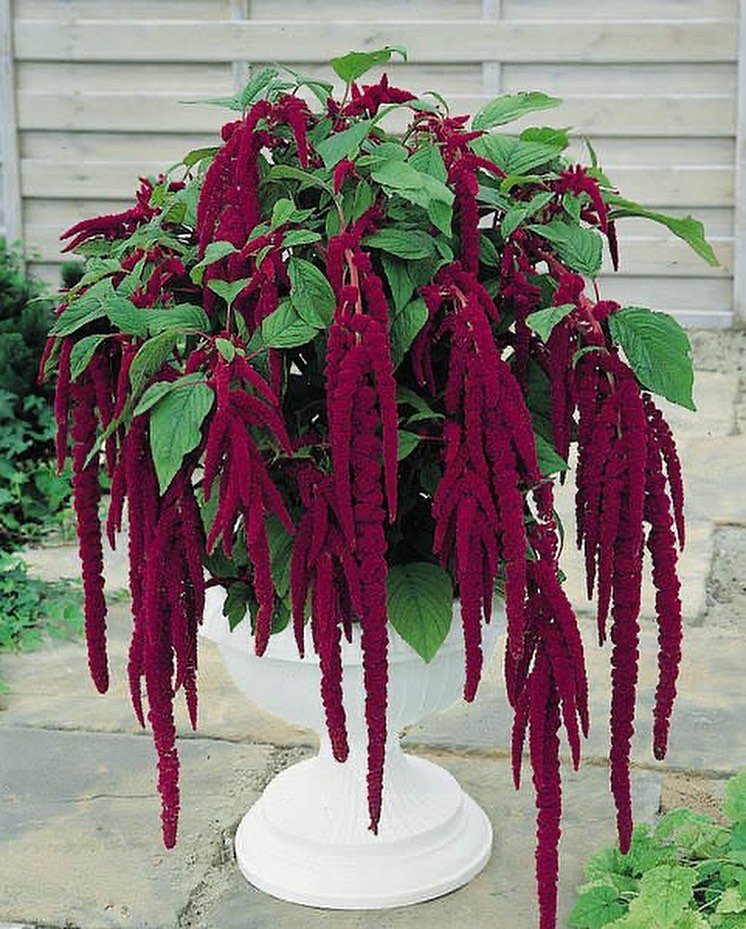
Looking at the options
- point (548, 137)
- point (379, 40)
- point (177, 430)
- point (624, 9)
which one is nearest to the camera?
point (177, 430)

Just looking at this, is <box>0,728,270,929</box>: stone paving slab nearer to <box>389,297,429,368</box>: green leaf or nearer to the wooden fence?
<box>389,297,429,368</box>: green leaf

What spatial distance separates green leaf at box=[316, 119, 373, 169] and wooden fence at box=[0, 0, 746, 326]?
13.3ft

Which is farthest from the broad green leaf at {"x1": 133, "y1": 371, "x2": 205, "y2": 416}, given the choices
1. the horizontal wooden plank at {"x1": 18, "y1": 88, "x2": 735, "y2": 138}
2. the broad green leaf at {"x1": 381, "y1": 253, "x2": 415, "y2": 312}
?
the horizontal wooden plank at {"x1": 18, "y1": 88, "x2": 735, "y2": 138}

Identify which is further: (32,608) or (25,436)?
(25,436)

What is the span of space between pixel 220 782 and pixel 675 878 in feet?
2.82

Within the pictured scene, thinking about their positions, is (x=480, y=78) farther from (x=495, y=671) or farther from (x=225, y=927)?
(x=225, y=927)

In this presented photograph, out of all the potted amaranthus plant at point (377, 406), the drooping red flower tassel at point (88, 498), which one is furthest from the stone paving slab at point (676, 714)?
the drooping red flower tassel at point (88, 498)

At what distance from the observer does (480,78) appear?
5.83m

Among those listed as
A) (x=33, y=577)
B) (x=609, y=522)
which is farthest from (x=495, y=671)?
(x=609, y=522)

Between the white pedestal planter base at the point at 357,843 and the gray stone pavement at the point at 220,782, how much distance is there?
24 millimetres

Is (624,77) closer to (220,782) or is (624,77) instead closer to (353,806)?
(220,782)

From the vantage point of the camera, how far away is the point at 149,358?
1.71 meters

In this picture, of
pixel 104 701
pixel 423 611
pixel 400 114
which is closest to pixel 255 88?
pixel 423 611

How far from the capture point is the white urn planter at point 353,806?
79.8 inches
